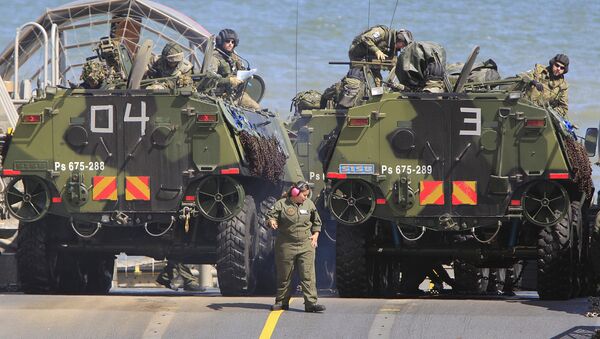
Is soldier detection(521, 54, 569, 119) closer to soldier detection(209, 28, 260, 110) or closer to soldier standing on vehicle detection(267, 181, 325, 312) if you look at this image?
soldier detection(209, 28, 260, 110)

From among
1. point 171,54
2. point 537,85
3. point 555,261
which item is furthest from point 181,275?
point 555,261

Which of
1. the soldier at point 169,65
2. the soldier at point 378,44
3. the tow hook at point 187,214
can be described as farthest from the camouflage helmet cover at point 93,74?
the soldier at point 378,44

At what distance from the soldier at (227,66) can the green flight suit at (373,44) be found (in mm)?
1620

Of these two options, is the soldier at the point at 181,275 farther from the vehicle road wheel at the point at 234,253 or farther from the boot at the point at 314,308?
the boot at the point at 314,308

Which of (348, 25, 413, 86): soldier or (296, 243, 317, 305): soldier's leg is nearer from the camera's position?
(296, 243, 317, 305): soldier's leg

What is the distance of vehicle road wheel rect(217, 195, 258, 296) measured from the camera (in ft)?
68.7

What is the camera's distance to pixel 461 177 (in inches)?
803

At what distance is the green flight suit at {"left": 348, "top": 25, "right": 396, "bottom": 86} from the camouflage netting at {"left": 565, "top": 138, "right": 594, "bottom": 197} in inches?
178

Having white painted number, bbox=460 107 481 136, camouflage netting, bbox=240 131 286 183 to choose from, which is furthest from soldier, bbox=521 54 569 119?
camouflage netting, bbox=240 131 286 183

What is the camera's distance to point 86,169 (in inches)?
830

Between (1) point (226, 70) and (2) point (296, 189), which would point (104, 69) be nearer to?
(1) point (226, 70)

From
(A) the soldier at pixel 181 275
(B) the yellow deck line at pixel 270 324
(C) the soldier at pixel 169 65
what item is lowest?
(A) the soldier at pixel 181 275

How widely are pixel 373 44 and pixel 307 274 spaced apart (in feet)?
22.9

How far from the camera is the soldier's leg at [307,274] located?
18.3m
